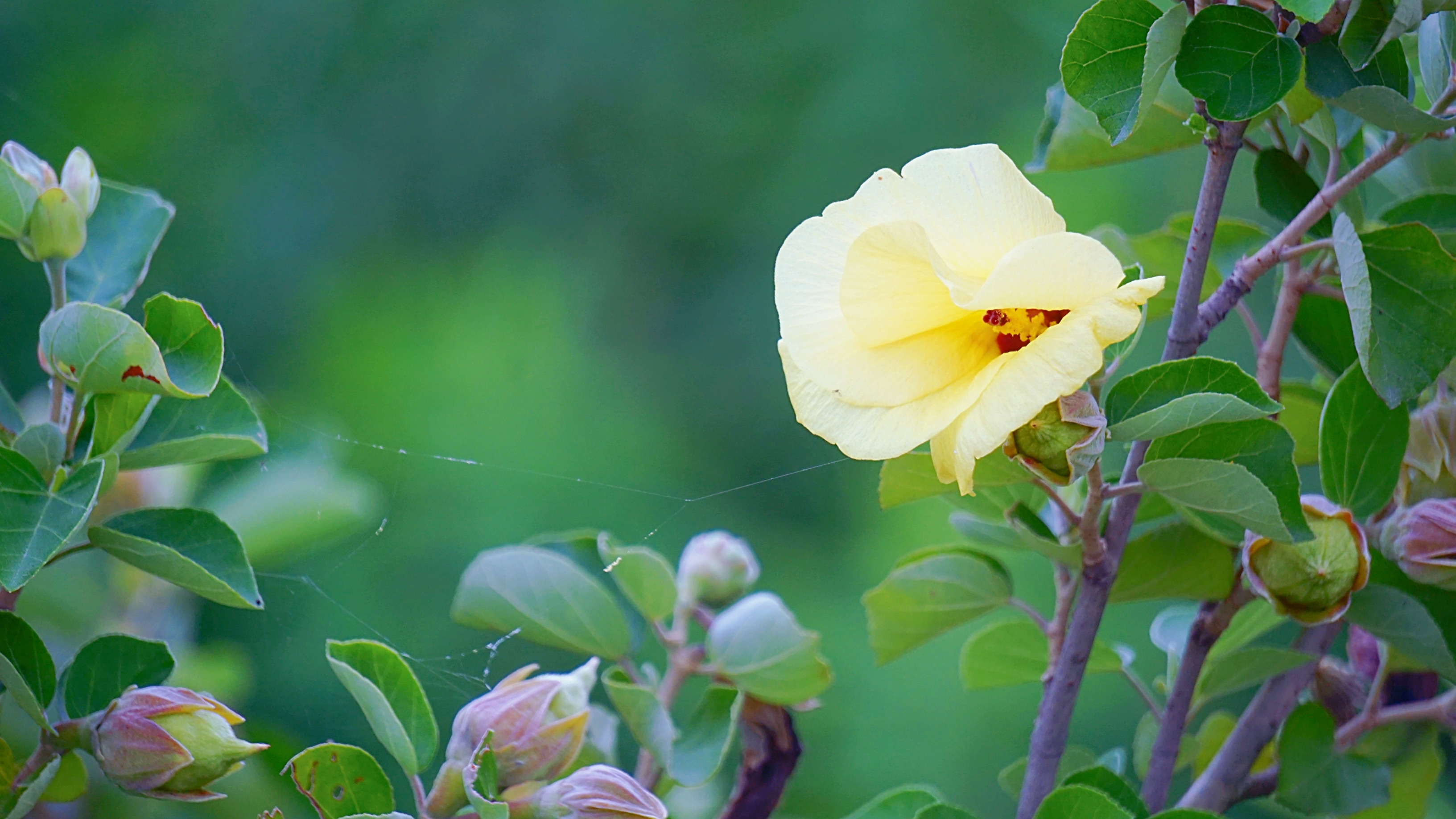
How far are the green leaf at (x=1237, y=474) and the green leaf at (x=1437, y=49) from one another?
13cm

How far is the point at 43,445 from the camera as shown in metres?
0.31

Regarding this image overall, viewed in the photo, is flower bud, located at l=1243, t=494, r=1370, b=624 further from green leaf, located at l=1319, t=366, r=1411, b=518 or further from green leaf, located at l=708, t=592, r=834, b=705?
green leaf, located at l=708, t=592, r=834, b=705

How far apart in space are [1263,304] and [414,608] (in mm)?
1068

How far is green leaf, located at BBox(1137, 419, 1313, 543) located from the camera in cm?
26

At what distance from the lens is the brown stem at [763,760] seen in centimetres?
41

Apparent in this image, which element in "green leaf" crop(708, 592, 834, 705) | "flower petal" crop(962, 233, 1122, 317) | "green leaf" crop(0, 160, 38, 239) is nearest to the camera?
"flower petal" crop(962, 233, 1122, 317)

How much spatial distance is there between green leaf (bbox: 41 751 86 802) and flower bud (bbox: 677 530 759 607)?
0.23 m

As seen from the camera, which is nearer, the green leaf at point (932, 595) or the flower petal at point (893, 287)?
the flower petal at point (893, 287)

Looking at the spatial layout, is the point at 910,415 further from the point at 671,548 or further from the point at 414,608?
the point at 671,548

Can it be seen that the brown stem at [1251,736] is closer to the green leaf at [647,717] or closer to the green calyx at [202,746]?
the green leaf at [647,717]

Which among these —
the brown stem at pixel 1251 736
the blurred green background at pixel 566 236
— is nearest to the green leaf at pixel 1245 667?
the brown stem at pixel 1251 736

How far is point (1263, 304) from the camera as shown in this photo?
129cm

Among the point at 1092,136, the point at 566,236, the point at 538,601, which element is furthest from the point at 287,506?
the point at 566,236

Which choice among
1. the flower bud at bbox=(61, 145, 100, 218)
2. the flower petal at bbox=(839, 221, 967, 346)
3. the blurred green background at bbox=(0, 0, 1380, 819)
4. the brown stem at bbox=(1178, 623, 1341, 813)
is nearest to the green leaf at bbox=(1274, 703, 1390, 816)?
the brown stem at bbox=(1178, 623, 1341, 813)
